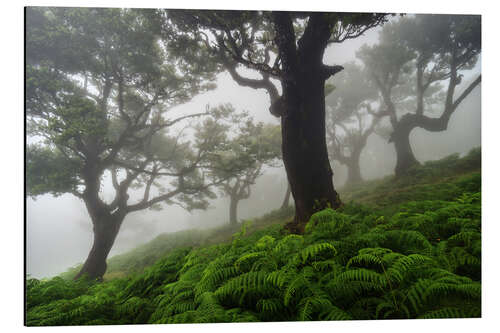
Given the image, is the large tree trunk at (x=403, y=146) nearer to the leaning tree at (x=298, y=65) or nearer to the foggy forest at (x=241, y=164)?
the foggy forest at (x=241, y=164)

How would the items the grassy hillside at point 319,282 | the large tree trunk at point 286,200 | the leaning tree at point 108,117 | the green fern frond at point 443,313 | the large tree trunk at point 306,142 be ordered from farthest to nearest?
the large tree trunk at point 286,200 < the large tree trunk at point 306,142 < the leaning tree at point 108,117 < the grassy hillside at point 319,282 < the green fern frond at point 443,313

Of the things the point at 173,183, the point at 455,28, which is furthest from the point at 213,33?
the point at 455,28

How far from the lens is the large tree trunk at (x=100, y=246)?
422 cm

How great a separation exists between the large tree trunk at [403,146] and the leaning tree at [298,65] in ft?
9.19

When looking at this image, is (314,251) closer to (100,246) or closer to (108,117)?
(108,117)

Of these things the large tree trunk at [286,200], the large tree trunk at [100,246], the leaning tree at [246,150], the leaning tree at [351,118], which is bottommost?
the large tree trunk at [100,246]

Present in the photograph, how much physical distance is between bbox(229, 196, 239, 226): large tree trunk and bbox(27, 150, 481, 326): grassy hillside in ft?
13.3

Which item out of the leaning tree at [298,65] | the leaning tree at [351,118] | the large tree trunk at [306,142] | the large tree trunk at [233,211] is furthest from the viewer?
the large tree trunk at [233,211]

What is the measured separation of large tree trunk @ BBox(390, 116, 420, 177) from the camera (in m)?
5.05

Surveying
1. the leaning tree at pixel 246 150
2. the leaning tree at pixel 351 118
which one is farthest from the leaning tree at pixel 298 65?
the leaning tree at pixel 351 118

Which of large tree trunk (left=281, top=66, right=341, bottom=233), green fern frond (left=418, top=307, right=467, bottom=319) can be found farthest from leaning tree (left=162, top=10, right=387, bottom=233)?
green fern frond (left=418, top=307, right=467, bottom=319)

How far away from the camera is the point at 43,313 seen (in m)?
2.11

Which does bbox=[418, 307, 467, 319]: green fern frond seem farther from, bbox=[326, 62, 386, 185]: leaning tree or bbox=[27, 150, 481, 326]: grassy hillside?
bbox=[326, 62, 386, 185]: leaning tree
